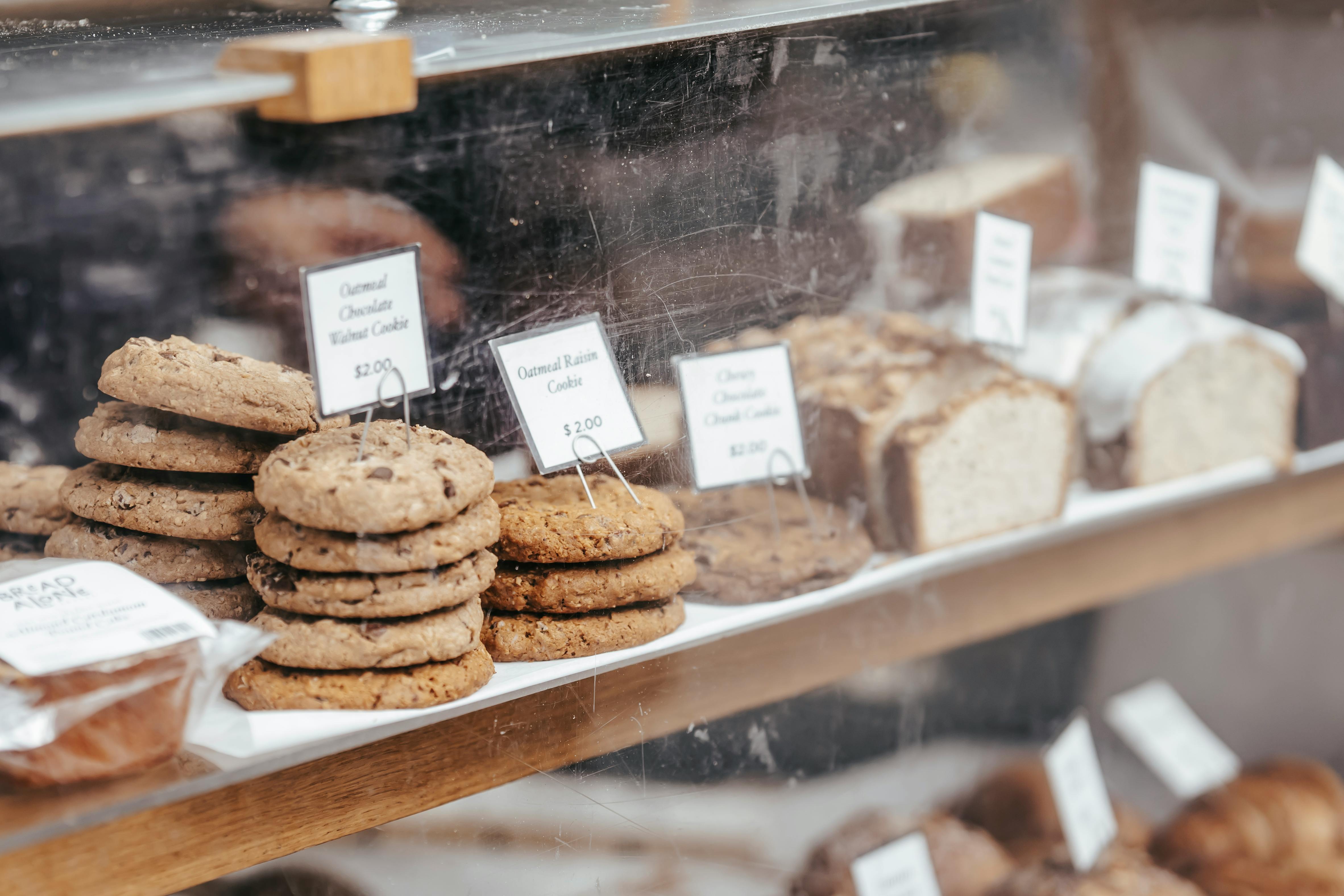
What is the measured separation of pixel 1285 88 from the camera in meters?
1.72

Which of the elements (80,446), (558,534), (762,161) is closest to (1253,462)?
(762,161)

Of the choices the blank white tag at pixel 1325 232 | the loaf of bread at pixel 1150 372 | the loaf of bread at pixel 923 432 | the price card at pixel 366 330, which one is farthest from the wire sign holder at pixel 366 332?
the blank white tag at pixel 1325 232

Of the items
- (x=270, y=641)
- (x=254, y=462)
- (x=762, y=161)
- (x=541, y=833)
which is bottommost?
(x=541, y=833)

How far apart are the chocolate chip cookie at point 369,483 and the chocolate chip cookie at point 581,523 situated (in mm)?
80

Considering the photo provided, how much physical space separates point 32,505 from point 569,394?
0.50m

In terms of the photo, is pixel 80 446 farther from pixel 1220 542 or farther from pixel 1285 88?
pixel 1285 88

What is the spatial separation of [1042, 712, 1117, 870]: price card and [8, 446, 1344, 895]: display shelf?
1.10ft

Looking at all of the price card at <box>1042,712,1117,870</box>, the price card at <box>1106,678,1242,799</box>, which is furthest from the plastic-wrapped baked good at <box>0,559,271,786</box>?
the price card at <box>1106,678,1242,799</box>

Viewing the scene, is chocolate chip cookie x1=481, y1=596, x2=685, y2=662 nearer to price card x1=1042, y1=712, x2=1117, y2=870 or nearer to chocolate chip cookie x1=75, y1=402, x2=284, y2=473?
chocolate chip cookie x1=75, y1=402, x2=284, y2=473

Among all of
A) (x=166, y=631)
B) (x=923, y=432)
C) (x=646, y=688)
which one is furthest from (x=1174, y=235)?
(x=166, y=631)

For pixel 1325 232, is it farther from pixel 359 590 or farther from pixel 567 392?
pixel 359 590

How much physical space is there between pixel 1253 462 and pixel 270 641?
1.39 meters

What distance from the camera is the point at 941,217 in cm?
138

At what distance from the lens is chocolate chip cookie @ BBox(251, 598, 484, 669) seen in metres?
0.86
